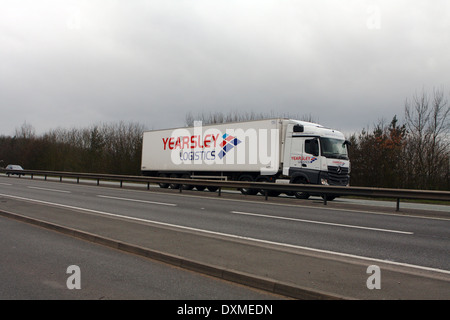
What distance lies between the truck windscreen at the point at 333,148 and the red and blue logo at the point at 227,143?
502 cm

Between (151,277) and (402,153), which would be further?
(402,153)

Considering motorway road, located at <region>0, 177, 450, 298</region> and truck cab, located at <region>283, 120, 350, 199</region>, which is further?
truck cab, located at <region>283, 120, 350, 199</region>

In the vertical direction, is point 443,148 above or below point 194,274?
above

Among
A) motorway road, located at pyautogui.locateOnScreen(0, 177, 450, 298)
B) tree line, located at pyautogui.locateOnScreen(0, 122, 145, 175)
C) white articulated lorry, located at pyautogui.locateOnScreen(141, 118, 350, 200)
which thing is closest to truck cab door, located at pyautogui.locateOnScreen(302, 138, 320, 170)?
white articulated lorry, located at pyautogui.locateOnScreen(141, 118, 350, 200)

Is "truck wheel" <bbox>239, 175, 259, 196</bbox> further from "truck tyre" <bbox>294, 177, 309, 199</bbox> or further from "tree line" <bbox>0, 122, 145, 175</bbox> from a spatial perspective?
"tree line" <bbox>0, 122, 145, 175</bbox>

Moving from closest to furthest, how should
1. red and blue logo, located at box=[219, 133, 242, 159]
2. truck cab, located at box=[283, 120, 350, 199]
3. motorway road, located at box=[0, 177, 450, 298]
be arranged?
motorway road, located at box=[0, 177, 450, 298] < truck cab, located at box=[283, 120, 350, 199] < red and blue logo, located at box=[219, 133, 242, 159]

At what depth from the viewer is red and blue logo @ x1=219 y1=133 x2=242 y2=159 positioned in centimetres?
2223

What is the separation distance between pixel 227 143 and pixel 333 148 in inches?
244

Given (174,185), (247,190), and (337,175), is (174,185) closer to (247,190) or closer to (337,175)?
(247,190)

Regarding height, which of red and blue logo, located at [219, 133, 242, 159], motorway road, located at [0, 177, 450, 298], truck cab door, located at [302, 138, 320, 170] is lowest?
motorway road, located at [0, 177, 450, 298]

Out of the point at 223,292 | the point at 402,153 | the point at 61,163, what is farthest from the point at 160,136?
the point at 61,163

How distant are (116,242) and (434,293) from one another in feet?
17.8

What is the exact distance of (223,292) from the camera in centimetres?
495

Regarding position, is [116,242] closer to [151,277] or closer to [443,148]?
[151,277]
